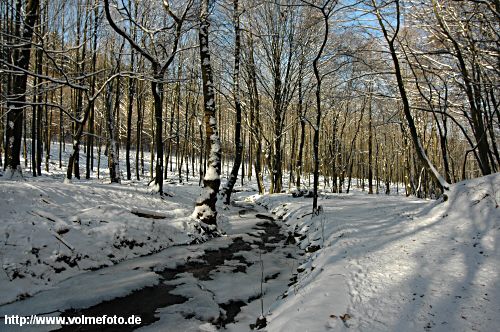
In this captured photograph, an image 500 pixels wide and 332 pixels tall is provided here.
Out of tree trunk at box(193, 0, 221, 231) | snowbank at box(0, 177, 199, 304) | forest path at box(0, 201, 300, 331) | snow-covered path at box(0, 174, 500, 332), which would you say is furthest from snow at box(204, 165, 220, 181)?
forest path at box(0, 201, 300, 331)

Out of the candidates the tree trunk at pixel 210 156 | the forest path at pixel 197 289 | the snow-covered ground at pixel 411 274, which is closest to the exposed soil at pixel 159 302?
the forest path at pixel 197 289

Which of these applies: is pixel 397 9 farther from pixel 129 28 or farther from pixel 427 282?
pixel 129 28

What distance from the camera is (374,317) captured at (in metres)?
3.67

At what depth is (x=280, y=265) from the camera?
717cm

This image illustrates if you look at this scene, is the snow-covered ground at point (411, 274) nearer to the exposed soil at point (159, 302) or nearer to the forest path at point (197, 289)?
the forest path at point (197, 289)

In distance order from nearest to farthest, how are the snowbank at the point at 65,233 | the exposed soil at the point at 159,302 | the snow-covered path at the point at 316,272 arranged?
the snow-covered path at the point at 316,272 → the exposed soil at the point at 159,302 → the snowbank at the point at 65,233

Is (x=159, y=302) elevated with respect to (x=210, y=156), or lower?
lower

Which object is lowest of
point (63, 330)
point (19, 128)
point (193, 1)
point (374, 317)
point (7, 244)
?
point (63, 330)

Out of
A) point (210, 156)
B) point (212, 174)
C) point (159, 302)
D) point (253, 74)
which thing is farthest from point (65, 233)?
point (253, 74)

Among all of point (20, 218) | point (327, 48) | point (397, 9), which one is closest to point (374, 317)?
point (20, 218)

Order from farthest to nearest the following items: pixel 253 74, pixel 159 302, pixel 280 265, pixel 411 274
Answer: pixel 253 74 < pixel 280 265 < pixel 159 302 < pixel 411 274

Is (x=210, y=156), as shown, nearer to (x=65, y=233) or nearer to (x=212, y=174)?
(x=212, y=174)

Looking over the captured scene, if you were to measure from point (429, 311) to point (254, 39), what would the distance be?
19.4m

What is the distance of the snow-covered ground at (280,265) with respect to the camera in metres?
3.88
